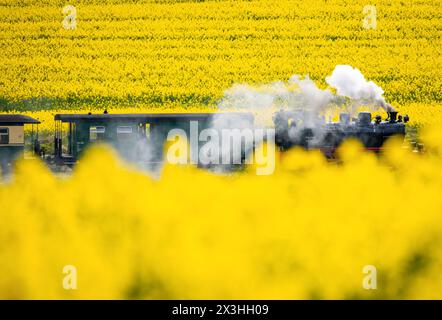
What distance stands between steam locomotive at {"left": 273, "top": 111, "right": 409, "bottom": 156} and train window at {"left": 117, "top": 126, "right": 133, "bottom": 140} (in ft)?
15.1

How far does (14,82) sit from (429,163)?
23.9m

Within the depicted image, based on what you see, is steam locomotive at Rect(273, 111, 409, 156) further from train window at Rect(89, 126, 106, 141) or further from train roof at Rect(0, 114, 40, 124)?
train roof at Rect(0, 114, 40, 124)

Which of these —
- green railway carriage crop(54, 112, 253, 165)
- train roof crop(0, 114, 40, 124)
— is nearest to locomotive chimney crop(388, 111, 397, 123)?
green railway carriage crop(54, 112, 253, 165)

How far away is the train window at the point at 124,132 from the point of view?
27.2m

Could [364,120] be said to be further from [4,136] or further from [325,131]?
[4,136]

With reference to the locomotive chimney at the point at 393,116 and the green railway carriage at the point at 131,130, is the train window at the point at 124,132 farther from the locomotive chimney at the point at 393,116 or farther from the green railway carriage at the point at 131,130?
the locomotive chimney at the point at 393,116

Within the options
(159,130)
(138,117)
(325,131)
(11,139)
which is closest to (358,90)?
(325,131)

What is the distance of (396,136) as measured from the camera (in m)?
26.3

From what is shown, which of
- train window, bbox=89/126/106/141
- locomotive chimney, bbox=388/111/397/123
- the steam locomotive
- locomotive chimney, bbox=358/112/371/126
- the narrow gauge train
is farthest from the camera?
train window, bbox=89/126/106/141

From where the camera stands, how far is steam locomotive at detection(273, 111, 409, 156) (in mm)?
25578

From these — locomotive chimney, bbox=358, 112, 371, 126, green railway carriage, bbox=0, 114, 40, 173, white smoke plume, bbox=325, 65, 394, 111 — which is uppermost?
A: white smoke plume, bbox=325, 65, 394, 111

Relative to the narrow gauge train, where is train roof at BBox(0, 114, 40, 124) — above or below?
above

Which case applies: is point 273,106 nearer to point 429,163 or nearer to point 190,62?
point 190,62

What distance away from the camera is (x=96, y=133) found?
2745 centimetres
